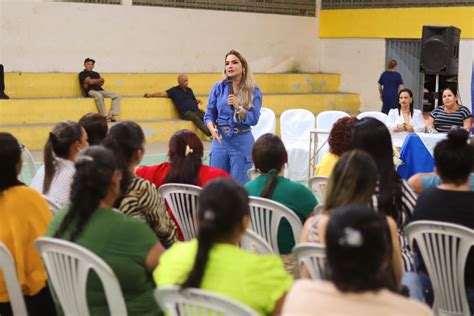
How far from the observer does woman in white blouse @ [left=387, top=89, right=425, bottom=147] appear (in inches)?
303

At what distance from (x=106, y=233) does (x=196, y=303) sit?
583mm

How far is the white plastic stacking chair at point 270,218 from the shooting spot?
364 centimetres

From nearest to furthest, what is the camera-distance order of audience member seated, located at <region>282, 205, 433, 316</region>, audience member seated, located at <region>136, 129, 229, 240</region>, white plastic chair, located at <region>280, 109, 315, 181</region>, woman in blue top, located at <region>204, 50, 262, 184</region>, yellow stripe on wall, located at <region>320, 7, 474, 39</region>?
audience member seated, located at <region>282, 205, 433, 316</region>
audience member seated, located at <region>136, 129, 229, 240</region>
woman in blue top, located at <region>204, 50, 262, 184</region>
white plastic chair, located at <region>280, 109, 315, 181</region>
yellow stripe on wall, located at <region>320, 7, 474, 39</region>

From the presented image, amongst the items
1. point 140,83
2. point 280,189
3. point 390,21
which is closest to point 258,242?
point 280,189

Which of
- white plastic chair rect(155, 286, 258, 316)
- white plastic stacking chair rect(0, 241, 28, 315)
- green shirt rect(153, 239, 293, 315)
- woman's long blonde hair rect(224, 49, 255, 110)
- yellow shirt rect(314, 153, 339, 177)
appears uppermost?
woman's long blonde hair rect(224, 49, 255, 110)

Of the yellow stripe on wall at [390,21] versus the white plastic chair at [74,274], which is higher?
the yellow stripe on wall at [390,21]

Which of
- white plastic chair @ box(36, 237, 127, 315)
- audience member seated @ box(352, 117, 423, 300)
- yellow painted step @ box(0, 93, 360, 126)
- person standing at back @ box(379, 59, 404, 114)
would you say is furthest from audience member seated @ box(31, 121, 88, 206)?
person standing at back @ box(379, 59, 404, 114)

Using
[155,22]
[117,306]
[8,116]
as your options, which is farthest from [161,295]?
[155,22]

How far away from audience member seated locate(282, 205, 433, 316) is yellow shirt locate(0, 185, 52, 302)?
1495mm

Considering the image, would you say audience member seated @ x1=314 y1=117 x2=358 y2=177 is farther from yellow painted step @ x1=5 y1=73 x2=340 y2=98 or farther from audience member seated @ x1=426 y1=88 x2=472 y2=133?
yellow painted step @ x1=5 y1=73 x2=340 y2=98

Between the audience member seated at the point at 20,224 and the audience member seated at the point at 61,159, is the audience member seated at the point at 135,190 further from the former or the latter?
the audience member seated at the point at 61,159

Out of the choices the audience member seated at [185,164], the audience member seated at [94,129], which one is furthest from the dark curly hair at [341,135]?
the audience member seated at [94,129]

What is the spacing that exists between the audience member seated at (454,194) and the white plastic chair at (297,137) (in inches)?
209

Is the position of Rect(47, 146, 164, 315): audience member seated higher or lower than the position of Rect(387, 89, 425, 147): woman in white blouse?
lower
